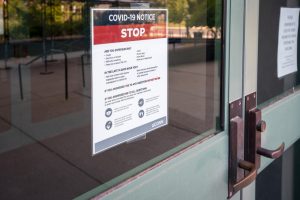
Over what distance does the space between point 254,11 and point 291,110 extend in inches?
21.8

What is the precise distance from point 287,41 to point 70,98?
444 centimetres

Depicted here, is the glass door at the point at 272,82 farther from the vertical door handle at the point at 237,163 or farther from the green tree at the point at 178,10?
the green tree at the point at 178,10

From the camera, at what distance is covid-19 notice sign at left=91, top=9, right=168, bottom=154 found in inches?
35.1

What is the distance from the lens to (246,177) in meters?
1.26

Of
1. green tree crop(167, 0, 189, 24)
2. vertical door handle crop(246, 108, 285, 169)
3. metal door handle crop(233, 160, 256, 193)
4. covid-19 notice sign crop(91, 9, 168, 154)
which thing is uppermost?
green tree crop(167, 0, 189, 24)

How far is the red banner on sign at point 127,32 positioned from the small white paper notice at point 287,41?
812 mm

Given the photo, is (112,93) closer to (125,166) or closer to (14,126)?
(125,166)

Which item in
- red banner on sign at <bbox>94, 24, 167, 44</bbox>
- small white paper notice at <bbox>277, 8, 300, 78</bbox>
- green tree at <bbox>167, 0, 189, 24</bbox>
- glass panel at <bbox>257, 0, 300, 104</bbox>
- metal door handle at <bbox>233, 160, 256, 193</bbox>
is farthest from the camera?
small white paper notice at <bbox>277, 8, 300, 78</bbox>

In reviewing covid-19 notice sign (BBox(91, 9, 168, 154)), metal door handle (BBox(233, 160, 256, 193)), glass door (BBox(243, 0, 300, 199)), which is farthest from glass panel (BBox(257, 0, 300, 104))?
covid-19 notice sign (BBox(91, 9, 168, 154))

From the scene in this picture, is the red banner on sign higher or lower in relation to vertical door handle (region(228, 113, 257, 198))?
higher

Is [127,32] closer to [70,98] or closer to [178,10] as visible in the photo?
[178,10]

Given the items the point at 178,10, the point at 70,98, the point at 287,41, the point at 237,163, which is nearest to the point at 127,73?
the point at 178,10

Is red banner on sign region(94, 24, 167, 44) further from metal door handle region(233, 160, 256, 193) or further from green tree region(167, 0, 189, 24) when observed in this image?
metal door handle region(233, 160, 256, 193)

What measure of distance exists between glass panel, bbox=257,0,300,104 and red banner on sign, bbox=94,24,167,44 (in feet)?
1.99
